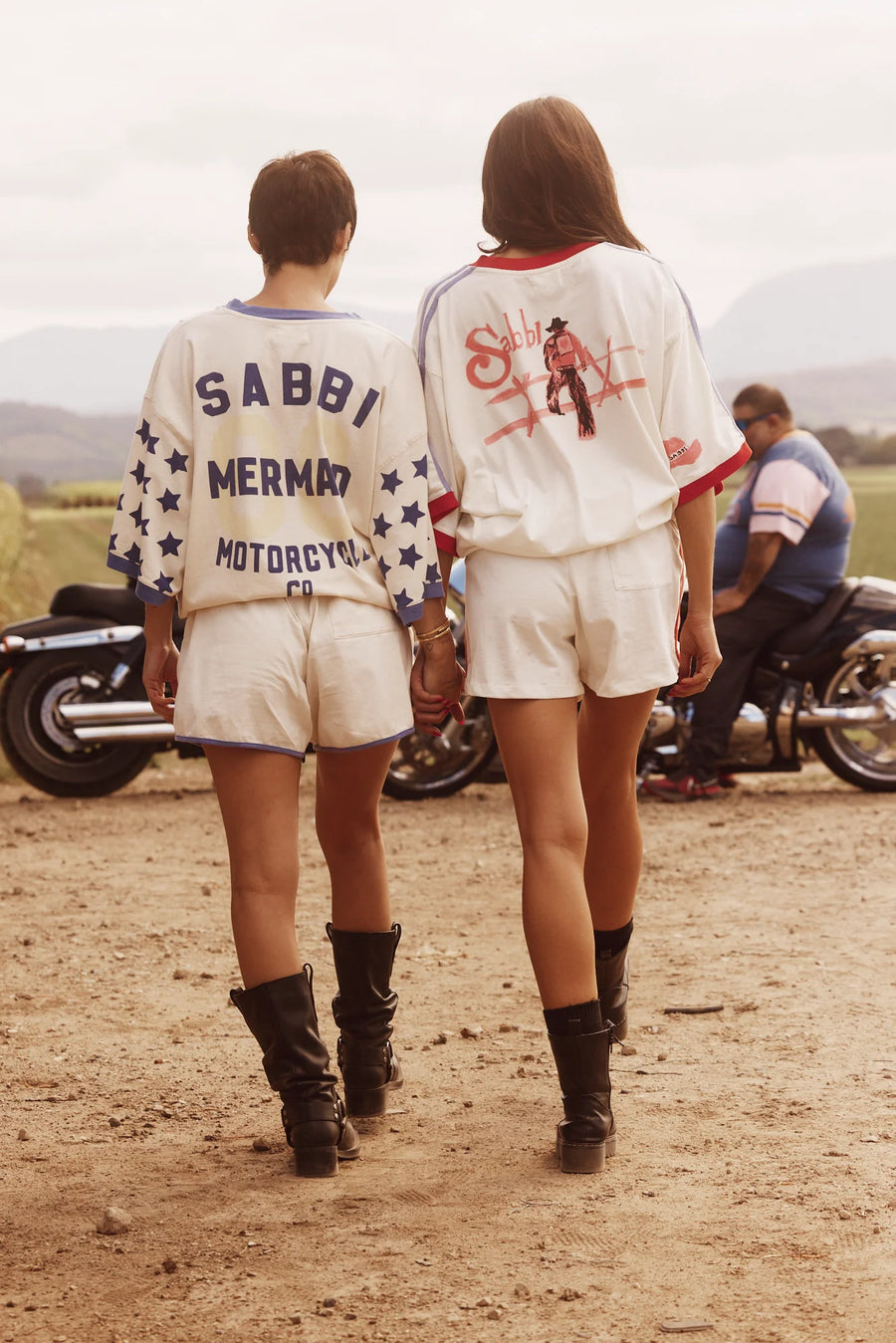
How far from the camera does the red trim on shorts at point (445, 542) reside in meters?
3.13

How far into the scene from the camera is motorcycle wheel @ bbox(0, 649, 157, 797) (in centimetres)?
800

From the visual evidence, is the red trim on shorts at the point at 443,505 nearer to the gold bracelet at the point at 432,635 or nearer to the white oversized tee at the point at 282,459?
the white oversized tee at the point at 282,459

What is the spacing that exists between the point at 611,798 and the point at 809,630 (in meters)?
4.73

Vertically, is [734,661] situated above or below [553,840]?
below

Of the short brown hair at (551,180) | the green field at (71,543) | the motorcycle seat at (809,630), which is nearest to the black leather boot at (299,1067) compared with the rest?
the short brown hair at (551,180)

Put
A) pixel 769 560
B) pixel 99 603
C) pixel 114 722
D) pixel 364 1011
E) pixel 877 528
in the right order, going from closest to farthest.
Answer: pixel 364 1011, pixel 769 560, pixel 114 722, pixel 99 603, pixel 877 528

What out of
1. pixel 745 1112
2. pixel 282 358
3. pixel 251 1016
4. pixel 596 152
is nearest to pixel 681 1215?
pixel 745 1112

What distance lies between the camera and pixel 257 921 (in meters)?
3.09

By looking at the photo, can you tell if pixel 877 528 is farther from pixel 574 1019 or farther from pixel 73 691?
pixel 574 1019

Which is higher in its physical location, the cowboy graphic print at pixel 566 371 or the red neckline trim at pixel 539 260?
the red neckline trim at pixel 539 260

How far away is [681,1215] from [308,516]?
137 centimetres

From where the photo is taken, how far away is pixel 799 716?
7906 mm

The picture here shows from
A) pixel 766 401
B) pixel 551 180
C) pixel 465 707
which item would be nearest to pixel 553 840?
pixel 551 180

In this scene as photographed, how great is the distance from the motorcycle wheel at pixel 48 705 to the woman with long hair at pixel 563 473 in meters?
5.19
